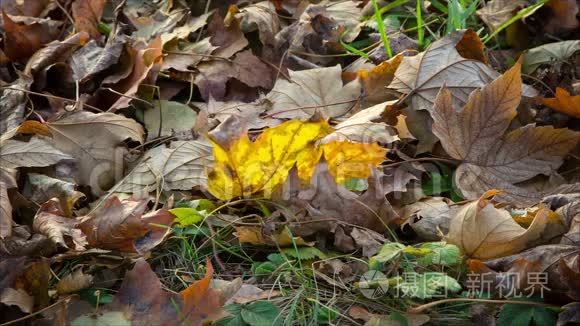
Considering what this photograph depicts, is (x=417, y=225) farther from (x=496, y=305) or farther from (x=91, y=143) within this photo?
→ (x=91, y=143)

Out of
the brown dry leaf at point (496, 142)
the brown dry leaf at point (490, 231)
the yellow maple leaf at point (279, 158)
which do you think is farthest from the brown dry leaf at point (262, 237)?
the brown dry leaf at point (496, 142)

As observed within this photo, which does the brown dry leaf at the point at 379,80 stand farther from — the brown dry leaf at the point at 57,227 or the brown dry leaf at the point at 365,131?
the brown dry leaf at the point at 57,227

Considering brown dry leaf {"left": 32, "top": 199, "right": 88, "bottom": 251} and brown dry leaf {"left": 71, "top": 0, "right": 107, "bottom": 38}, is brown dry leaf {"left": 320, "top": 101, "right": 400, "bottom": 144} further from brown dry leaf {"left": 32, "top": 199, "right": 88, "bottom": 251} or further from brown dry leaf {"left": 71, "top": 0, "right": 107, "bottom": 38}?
brown dry leaf {"left": 71, "top": 0, "right": 107, "bottom": 38}

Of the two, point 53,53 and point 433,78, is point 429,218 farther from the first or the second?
point 53,53

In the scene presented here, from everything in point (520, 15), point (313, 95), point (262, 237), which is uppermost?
point (520, 15)

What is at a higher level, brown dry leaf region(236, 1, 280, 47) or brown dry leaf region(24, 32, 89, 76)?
brown dry leaf region(236, 1, 280, 47)

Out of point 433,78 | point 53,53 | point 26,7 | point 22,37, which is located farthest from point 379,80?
point 26,7

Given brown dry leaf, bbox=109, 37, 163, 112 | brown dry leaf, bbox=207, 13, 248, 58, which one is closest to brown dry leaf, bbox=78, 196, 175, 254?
brown dry leaf, bbox=109, 37, 163, 112
